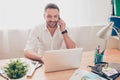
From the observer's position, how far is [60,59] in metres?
1.57

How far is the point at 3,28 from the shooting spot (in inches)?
99.8

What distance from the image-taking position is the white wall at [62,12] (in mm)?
2521

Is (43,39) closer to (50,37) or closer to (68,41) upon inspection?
(50,37)

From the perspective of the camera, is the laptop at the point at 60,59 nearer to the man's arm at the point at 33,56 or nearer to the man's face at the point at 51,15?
the man's arm at the point at 33,56

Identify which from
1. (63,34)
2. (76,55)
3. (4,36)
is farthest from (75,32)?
→ (76,55)

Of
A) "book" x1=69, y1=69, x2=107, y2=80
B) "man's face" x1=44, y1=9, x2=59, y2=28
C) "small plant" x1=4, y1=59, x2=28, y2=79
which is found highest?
"man's face" x1=44, y1=9, x2=59, y2=28

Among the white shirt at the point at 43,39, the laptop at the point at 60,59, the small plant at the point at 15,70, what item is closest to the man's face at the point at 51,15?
the white shirt at the point at 43,39

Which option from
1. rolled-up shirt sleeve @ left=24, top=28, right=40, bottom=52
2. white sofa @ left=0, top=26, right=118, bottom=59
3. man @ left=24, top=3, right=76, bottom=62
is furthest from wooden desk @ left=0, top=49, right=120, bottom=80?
white sofa @ left=0, top=26, right=118, bottom=59

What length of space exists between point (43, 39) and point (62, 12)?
0.62 m

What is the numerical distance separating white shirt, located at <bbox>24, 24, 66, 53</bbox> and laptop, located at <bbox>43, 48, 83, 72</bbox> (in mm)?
666

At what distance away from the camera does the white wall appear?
252 cm

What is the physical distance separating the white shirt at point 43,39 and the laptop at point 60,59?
2.19 ft

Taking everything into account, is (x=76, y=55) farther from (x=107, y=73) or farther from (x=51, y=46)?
(x=51, y=46)

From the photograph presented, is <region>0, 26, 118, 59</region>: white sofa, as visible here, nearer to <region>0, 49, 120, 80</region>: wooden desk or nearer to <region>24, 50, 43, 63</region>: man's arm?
<region>24, 50, 43, 63</region>: man's arm
